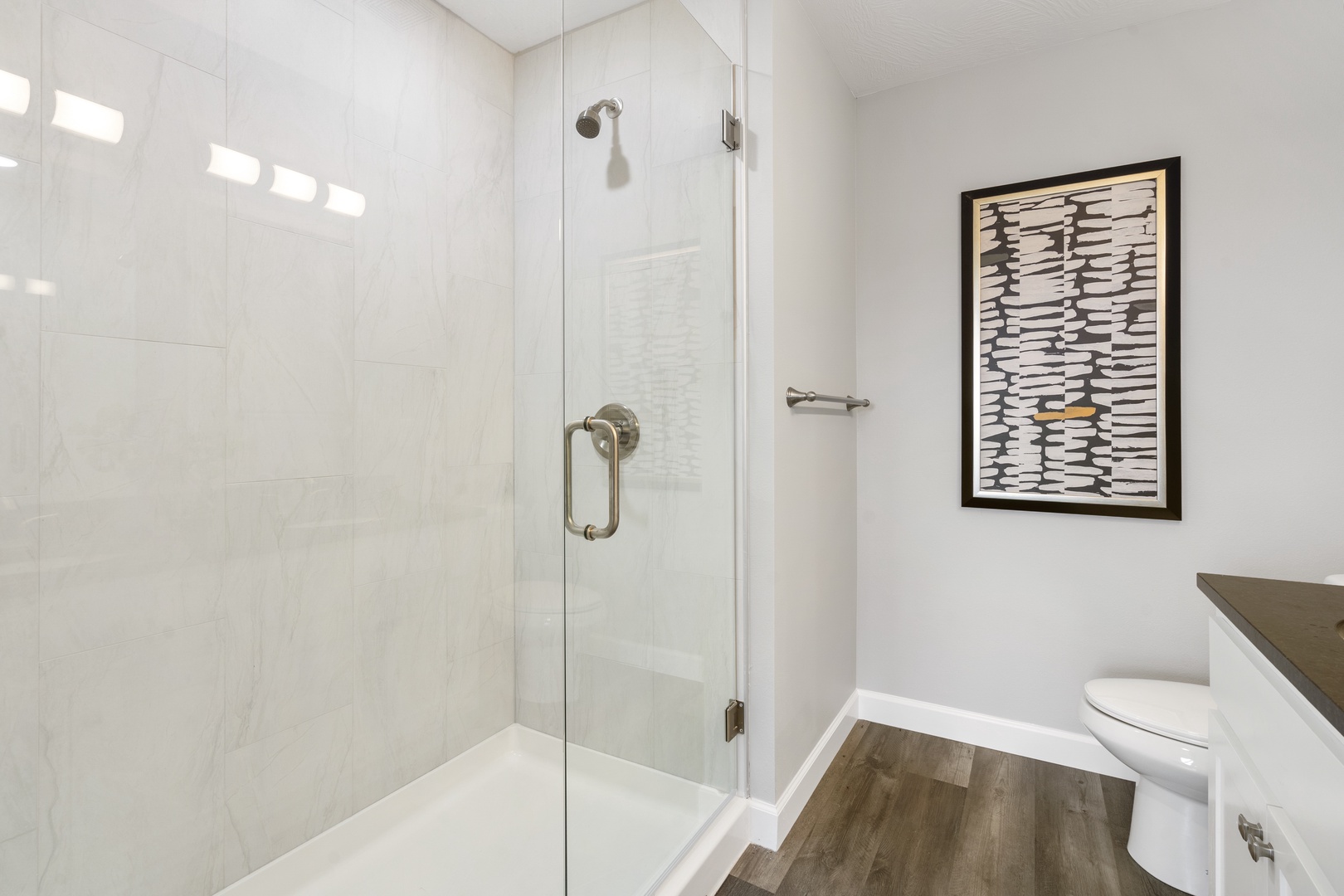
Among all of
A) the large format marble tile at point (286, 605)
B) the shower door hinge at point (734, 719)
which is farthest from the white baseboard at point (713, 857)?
the large format marble tile at point (286, 605)

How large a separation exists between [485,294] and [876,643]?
1838 millimetres

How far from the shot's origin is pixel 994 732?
2139 mm

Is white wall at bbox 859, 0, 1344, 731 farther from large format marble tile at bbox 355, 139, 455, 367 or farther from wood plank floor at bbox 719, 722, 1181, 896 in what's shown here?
large format marble tile at bbox 355, 139, 455, 367

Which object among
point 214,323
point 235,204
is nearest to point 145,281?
point 214,323

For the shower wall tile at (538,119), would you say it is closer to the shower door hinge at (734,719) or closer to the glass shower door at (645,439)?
the glass shower door at (645,439)

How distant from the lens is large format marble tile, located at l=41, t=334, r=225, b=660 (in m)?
1.13

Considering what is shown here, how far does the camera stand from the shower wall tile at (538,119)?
1249 millimetres

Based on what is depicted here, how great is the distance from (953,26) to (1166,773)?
211 cm

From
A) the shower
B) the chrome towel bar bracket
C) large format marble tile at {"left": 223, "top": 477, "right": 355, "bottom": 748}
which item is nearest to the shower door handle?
the shower

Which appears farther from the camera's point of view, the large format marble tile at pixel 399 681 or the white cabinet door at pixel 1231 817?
the large format marble tile at pixel 399 681

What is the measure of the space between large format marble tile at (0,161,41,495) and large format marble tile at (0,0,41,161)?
33 mm

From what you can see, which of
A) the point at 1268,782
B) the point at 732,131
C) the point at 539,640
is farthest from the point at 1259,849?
the point at 732,131

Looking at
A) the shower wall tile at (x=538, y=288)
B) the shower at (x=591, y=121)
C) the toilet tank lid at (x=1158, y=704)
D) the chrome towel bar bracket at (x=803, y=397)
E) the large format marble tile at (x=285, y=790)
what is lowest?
the large format marble tile at (x=285, y=790)

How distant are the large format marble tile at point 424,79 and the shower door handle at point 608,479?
107cm
